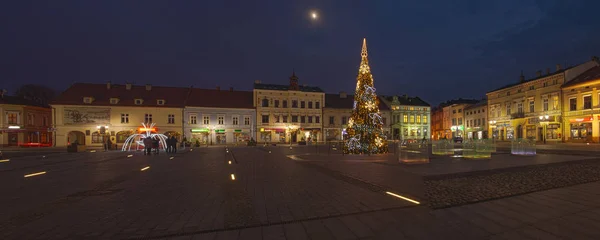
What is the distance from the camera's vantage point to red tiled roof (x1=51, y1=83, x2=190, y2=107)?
4192cm

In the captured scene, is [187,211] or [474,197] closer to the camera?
[187,211]

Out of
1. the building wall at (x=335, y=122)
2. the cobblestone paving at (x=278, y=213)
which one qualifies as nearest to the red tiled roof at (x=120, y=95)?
the building wall at (x=335, y=122)

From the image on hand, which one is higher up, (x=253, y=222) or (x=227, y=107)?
(x=227, y=107)

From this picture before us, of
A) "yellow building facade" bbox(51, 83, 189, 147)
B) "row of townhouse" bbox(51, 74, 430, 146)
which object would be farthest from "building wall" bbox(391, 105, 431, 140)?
"yellow building facade" bbox(51, 83, 189, 147)

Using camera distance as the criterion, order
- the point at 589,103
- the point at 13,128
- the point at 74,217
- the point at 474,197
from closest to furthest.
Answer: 1. the point at 74,217
2. the point at 474,197
3. the point at 589,103
4. the point at 13,128

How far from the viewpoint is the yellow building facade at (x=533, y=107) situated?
37.7m

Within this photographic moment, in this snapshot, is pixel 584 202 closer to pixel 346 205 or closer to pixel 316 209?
pixel 346 205

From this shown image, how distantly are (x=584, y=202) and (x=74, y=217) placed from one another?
9.87 meters

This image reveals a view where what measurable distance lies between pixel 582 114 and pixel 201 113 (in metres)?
51.3

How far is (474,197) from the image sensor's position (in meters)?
6.36

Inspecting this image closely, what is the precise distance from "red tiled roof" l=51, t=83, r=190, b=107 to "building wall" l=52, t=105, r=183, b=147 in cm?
83

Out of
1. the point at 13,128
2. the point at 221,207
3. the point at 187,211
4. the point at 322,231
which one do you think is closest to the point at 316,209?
the point at 322,231

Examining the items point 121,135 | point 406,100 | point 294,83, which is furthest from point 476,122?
point 121,135

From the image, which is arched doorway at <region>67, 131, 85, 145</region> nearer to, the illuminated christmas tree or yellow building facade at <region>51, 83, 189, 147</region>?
yellow building facade at <region>51, 83, 189, 147</region>
